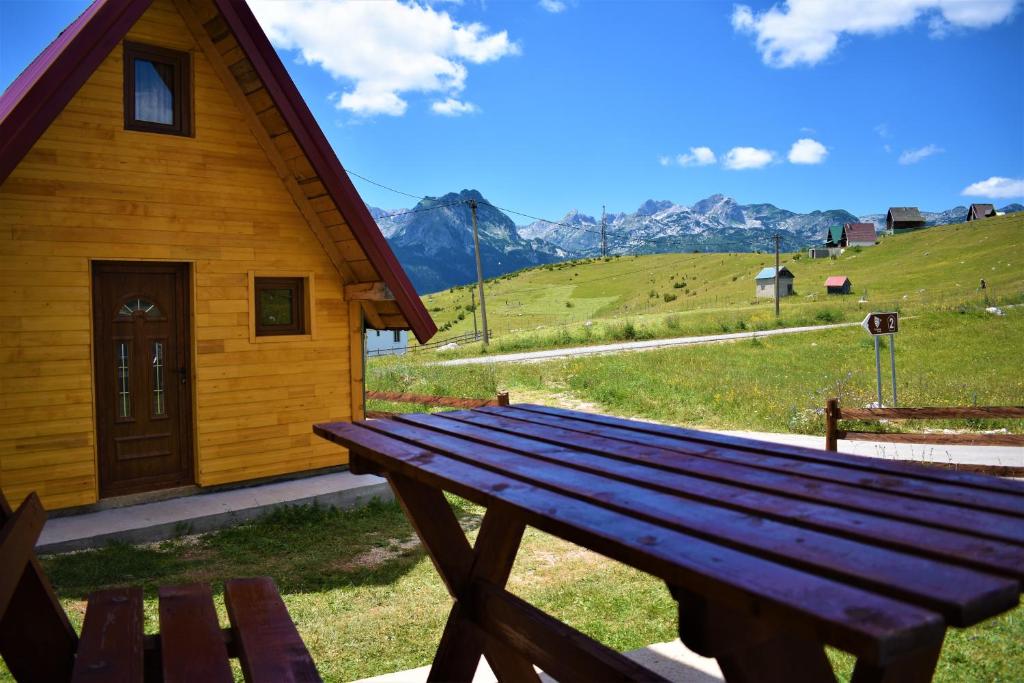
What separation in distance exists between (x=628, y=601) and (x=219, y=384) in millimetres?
5277

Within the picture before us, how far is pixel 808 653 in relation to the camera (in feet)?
6.61

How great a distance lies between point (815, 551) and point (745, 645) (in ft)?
1.52

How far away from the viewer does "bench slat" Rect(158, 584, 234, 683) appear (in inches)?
98.2

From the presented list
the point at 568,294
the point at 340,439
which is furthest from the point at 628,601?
the point at 568,294

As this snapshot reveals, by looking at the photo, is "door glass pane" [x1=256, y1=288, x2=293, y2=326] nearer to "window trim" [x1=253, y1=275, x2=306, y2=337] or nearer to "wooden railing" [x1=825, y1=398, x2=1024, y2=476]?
"window trim" [x1=253, y1=275, x2=306, y2=337]

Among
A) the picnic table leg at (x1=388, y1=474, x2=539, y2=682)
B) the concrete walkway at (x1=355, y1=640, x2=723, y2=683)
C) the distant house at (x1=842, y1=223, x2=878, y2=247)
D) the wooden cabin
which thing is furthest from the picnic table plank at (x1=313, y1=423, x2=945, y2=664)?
the distant house at (x1=842, y1=223, x2=878, y2=247)

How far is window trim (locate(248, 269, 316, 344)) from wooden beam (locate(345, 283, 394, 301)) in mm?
442

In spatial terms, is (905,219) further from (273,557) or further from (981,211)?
(273,557)

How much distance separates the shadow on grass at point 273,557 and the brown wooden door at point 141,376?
125 centimetres

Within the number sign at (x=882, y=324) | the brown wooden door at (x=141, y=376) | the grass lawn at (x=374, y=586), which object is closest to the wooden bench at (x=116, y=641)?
the grass lawn at (x=374, y=586)

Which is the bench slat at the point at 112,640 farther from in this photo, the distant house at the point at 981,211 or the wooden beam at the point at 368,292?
the distant house at the point at 981,211

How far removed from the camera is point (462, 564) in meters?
3.36

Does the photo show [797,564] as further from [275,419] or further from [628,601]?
[275,419]

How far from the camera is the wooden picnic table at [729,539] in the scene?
1.38 meters
